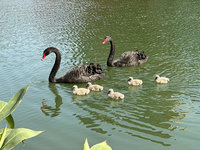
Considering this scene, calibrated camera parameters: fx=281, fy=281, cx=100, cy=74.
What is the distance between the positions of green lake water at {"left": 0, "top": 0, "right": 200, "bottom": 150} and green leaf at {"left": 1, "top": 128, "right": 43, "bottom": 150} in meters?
2.84

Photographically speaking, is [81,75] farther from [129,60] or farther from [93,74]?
[129,60]

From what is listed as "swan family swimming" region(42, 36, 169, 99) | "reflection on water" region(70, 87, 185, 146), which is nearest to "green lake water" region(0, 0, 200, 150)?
"reflection on water" region(70, 87, 185, 146)

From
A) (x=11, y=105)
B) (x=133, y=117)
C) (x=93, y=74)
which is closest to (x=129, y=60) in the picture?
(x=93, y=74)

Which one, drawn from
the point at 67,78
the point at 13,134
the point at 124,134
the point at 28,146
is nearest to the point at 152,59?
the point at 67,78

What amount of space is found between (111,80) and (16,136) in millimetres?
5694

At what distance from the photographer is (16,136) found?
761 millimetres

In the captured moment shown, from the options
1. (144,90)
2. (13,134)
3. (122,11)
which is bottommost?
(144,90)

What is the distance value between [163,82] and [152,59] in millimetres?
2238

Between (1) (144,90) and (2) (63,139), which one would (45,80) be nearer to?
(1) (144,90)

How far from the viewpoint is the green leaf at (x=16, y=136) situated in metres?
0.72

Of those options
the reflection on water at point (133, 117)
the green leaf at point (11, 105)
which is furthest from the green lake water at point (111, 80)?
the green leaf at point (11, 105)

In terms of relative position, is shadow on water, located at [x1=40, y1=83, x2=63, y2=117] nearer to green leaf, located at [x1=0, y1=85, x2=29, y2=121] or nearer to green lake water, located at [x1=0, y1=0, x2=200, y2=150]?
green lake water, located at [x1=0, y1=0, x2=200, y2=150]

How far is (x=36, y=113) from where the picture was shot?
4926mm

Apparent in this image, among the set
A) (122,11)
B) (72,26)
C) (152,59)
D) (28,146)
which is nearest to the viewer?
(28,146)
